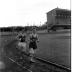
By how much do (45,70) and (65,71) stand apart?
80 centimetres

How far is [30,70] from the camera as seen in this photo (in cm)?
636

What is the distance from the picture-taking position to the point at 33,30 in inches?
320

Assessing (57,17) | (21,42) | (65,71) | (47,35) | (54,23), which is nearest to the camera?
(65,71)

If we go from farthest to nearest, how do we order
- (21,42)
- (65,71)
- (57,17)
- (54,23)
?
(54,23), (57,17), (21,42), (65,71)

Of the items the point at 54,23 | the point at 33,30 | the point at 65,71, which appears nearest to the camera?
the point at 65,71

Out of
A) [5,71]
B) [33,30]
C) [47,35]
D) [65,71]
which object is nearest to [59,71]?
[65,71]

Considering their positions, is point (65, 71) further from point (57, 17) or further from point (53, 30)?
point (53, 30)

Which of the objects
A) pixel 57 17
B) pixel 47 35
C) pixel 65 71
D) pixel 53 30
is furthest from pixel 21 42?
pixel 53 30

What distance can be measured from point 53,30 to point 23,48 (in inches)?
658

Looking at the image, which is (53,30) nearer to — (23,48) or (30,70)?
(23,48)

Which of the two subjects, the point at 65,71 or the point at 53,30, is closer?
→ the point at 65,71

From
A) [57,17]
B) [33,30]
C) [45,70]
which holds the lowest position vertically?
[45,70]

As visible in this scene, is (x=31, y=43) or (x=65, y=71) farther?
(x=31, y=43)

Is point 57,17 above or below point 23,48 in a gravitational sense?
above
